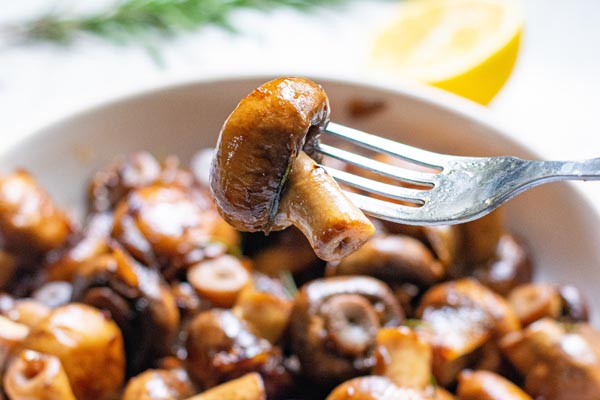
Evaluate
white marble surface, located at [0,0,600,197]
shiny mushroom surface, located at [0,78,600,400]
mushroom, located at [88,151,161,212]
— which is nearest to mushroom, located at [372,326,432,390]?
shiny mushroom surface, located at [0,78,600,400]

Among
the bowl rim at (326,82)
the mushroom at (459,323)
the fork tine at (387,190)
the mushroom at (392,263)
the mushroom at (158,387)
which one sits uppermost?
the fork tine at (387,190)

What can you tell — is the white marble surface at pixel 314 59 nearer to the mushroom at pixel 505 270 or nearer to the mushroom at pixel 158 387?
the mushroom at pixel 505 270

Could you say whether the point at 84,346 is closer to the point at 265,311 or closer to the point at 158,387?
A: the point at 158,387

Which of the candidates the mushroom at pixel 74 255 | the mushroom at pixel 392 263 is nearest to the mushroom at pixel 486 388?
the mushroom at pixel 392 263

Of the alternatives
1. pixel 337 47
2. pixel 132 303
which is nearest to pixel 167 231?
pixel 132 303

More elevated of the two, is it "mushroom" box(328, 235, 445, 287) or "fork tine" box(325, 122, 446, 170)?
"fork tine" box(325, 122, 446, 170)

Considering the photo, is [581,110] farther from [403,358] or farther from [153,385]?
[153,385]

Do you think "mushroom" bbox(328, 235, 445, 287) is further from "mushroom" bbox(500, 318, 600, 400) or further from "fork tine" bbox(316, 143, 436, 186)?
"fork tine" bbox(316, 143, 436, 186)
